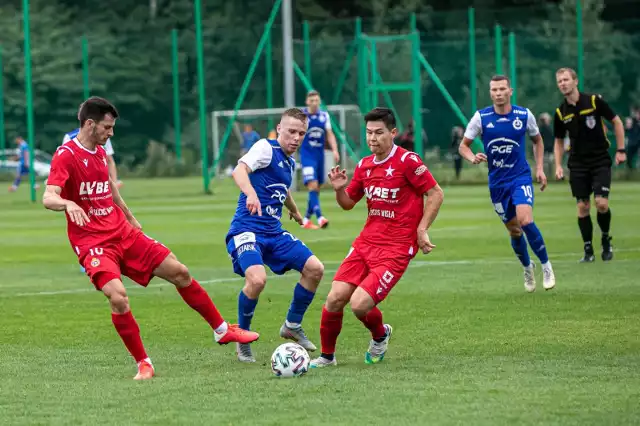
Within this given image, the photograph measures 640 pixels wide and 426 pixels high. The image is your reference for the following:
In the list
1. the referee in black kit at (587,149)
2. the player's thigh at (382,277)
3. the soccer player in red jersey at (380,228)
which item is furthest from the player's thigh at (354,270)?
the referee in black kit at (587,149)

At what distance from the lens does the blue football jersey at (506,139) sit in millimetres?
13414

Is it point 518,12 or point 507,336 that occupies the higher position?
point 518,12

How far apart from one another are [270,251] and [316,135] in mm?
14621

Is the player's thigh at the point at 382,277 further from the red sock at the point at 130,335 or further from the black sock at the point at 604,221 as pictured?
the black sock at the point at 604,221

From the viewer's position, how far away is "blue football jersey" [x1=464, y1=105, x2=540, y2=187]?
13414 mm

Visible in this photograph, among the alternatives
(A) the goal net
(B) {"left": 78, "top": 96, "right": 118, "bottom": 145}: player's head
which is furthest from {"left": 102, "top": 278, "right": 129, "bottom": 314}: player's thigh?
(A) the goal net

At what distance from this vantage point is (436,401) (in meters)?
7.29

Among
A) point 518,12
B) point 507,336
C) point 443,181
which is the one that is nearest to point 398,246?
point 507,336

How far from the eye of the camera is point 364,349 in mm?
9625

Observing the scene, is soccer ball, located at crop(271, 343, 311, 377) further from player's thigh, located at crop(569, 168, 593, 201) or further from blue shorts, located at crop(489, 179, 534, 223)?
player's thigh, located at crop(569, 168, 593, 201)

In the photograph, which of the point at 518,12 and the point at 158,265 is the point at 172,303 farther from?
Result: the point at 518,12

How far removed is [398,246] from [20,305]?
535cm

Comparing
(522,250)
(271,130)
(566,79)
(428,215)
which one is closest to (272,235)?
(428,215)

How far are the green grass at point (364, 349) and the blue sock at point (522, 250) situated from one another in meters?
0.35
